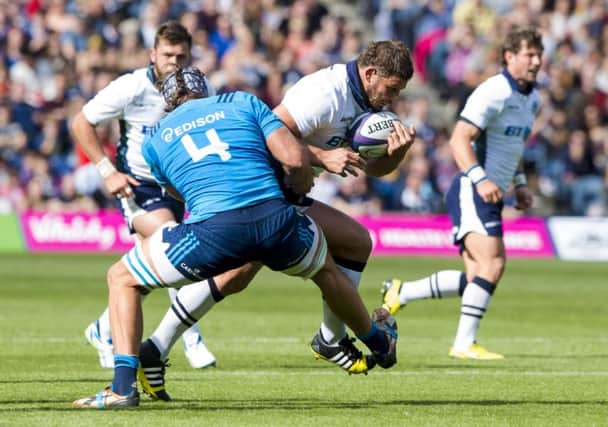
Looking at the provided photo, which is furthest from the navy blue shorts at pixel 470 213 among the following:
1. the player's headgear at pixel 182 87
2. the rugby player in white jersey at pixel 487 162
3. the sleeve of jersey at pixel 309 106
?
the player's headgear at pixel 182 87

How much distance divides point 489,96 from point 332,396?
3.92m

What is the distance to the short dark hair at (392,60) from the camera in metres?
8.45

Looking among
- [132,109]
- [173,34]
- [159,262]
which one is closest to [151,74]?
[132,109]

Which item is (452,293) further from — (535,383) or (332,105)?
(332,105)

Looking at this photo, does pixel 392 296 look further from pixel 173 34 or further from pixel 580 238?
pixel 580 238

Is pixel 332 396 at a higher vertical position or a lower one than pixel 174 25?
lower

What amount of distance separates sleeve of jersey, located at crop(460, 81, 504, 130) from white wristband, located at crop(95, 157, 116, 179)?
10.1 ft

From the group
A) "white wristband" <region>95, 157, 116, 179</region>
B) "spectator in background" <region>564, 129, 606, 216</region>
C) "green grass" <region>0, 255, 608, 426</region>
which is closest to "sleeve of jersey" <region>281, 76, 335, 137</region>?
"green grass" <region>0, 255, 608, 426</region>

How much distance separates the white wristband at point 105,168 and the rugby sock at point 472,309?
10.5ft

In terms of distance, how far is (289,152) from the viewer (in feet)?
25.8

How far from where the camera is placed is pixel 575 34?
92.1ft

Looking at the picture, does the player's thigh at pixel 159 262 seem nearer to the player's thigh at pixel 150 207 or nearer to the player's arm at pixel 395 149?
the player's arm at pixel 395 149

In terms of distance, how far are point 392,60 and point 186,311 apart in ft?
6.64

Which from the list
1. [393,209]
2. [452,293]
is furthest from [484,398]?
[393,209]
